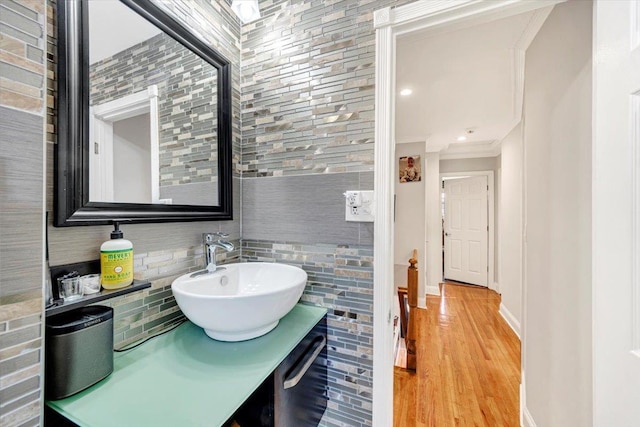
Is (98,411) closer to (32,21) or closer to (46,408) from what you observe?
(46,408)

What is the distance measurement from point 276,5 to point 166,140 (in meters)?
0.85

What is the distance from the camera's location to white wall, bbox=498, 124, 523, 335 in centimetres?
293

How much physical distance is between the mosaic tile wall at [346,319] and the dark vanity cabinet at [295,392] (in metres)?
0.05

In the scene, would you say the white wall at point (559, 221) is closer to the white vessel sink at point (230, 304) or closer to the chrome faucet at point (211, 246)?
the white vessel sink at point (230, 304)

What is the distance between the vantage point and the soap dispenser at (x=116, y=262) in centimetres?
71

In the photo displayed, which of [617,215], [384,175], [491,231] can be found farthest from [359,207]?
[491,231]

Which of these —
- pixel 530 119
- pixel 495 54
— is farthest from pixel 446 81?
pixel 530 119

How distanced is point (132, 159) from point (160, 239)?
0.30m

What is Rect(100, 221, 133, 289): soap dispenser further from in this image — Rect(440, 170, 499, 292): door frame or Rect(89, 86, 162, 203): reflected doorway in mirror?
Rect(440, 170, 499, 292): door frame

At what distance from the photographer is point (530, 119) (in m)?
1.55

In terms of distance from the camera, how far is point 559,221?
1.22 metres

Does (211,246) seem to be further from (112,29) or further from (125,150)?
(112,29)

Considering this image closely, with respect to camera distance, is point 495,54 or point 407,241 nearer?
point 495,54

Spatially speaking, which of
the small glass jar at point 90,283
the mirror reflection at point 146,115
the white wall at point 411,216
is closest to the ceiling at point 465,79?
the white wall at point 411,216
